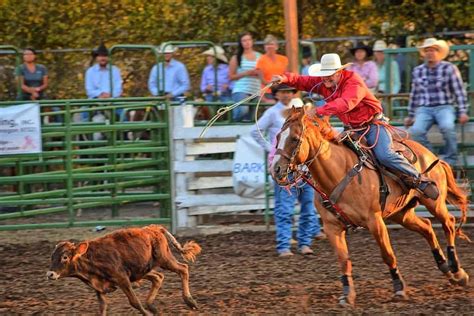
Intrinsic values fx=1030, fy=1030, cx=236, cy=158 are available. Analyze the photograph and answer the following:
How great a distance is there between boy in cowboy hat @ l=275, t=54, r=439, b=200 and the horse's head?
358 mm

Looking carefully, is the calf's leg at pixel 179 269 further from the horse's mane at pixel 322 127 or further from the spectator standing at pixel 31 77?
the spectator standing at pixel 31 77

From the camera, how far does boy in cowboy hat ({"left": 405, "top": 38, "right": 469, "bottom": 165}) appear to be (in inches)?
424

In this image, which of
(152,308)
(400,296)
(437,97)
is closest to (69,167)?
(437,97)

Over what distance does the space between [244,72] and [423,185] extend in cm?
464

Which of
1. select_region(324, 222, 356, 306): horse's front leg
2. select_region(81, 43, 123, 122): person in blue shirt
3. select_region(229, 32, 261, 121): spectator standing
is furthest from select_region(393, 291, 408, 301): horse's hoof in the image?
select_region(81, 43, 123, 122): person in blue shirt

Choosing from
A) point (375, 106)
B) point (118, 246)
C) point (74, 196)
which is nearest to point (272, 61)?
point (74, 196)

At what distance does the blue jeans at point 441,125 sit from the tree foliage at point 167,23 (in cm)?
438

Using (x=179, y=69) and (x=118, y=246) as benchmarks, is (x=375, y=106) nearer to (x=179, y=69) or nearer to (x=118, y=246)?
(x=118, y=246)

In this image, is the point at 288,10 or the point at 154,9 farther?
the point at 154,9

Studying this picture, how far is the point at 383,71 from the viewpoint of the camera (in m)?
13.3

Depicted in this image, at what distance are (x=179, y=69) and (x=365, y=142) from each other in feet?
18.2

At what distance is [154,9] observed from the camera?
63.5 ft

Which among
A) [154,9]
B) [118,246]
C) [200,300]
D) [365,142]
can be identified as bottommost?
[200,300]

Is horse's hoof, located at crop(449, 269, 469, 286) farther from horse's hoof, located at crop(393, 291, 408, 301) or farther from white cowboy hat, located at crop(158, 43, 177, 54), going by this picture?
white cowboy hat, located at crop(158, 43, 177, 54)
